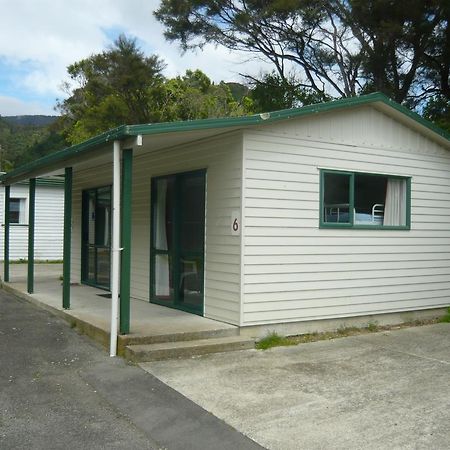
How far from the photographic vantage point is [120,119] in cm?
2767

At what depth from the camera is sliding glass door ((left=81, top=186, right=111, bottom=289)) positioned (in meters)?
11.2

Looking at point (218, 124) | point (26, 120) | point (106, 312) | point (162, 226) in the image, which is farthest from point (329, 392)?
point (26, 120)

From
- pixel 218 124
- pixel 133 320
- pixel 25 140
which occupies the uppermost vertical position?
pixel 25 140

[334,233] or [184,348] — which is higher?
[334,233]

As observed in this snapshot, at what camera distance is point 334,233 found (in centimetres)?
800

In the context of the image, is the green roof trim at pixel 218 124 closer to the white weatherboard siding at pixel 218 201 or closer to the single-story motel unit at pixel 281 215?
the single-story motel unit at pixel 281 215

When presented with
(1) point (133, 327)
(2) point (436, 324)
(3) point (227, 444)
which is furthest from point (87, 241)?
(3) point (227, 444)

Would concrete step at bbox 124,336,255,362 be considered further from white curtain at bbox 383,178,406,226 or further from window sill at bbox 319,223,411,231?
white curtain at bbox 383,178,406,226

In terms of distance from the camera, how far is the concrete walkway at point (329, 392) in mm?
4293

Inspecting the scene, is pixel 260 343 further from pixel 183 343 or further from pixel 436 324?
pixel 436 324

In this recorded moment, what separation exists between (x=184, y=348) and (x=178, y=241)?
98.8 inches

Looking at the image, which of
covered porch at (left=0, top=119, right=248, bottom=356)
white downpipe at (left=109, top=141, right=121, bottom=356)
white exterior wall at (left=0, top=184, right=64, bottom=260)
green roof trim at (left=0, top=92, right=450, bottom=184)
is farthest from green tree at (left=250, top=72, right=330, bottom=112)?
white downpipe at (left=109, top=141, right=121, bottom=356)

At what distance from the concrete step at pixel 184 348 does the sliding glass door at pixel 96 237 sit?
4691mm

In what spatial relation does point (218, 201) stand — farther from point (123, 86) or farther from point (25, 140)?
point (25, 140)
